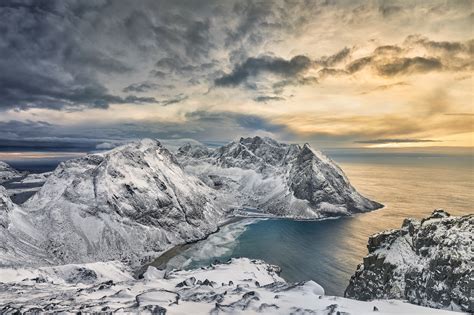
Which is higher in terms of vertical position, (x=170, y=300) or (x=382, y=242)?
(x=382, y=242)

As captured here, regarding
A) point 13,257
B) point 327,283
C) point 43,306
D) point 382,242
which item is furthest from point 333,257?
point 13,257

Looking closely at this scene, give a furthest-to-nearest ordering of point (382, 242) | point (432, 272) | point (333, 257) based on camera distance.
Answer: point (333, 257) → point (382, 242) → point (432, 272)

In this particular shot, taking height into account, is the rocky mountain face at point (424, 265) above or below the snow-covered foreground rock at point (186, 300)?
above

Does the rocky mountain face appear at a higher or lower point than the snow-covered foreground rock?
higher

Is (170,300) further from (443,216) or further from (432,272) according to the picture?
(443,216)

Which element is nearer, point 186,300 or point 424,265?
point 424,265

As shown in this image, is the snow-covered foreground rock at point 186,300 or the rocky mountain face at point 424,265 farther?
the rocky mountain face at point 424,265

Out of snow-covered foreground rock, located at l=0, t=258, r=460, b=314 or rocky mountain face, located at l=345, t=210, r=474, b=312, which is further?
rocky mountain face, located at l=345, t=210, r=474, b=312

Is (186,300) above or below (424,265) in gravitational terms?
below
